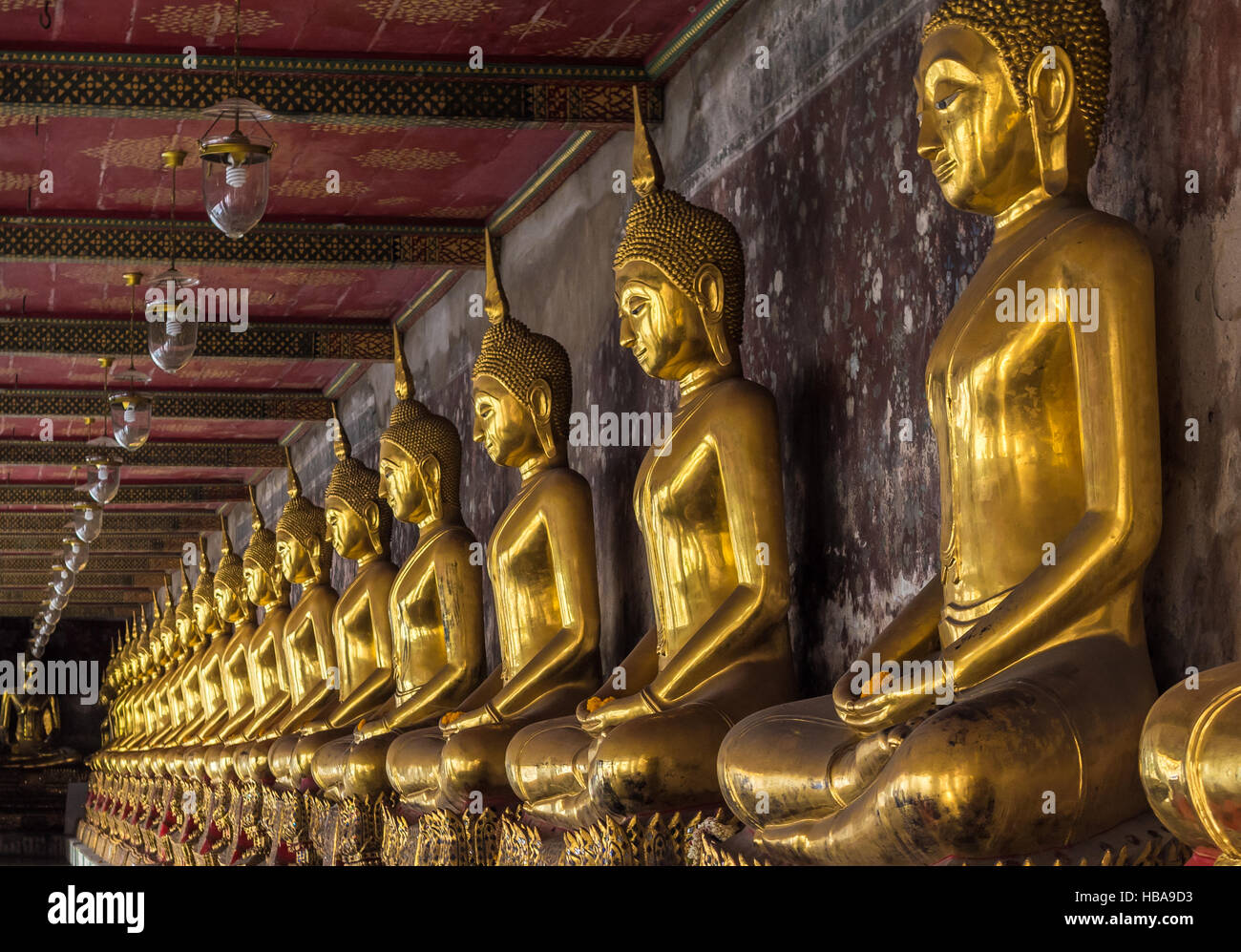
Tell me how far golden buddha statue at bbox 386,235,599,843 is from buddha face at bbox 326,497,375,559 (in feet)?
8.03

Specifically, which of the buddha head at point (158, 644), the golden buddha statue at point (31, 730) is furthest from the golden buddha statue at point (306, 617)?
the golden buddha statue at point (31, 730)

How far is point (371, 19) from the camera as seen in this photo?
5496 millimetres

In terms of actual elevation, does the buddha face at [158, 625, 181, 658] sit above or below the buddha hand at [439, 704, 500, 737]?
above

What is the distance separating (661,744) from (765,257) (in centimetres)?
179

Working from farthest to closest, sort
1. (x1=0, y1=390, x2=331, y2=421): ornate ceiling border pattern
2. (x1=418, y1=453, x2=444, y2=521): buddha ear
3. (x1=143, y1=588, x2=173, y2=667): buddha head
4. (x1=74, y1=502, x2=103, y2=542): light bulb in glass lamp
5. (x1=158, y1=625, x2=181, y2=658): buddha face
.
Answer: (x1=143, y1=588, x2=173, y2=667): buddha head → (x1=158, y1=625, x2=181, y2=658): buddha face → (x1=74, y1=502, x2=103, y2=542): light bulb in glass lamp → (x1=0, y1=390, x2=331, y2=421): ornate ceiling border pattern → (x1=418, y1=453, x2=444, y2=521): buddha ear

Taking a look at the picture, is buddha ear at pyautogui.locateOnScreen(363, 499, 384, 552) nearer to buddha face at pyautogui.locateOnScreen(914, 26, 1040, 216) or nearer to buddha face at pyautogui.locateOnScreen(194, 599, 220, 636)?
buddha face at pyautogui.locateOnScreen(914, 26, 1040, 216)

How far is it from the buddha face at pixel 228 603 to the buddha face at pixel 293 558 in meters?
2.68

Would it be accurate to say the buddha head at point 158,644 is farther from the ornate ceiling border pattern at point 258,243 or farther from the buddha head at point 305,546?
the ornate ceiling border pattern at point 258,243

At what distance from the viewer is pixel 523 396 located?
6.09 meters

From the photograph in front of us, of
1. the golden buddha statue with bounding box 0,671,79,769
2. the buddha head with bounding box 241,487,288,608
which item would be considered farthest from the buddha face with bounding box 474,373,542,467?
the golden buddha statue with bounding box 0,671,79,769

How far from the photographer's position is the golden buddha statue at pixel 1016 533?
2885 millimetres

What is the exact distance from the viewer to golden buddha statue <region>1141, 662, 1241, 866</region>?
7.52 feet

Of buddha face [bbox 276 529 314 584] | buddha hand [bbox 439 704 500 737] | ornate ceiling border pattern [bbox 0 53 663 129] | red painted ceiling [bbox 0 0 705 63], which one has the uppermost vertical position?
red painted ceiling [bbox 0 0 705 63]

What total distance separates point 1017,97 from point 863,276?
1.25 meters
